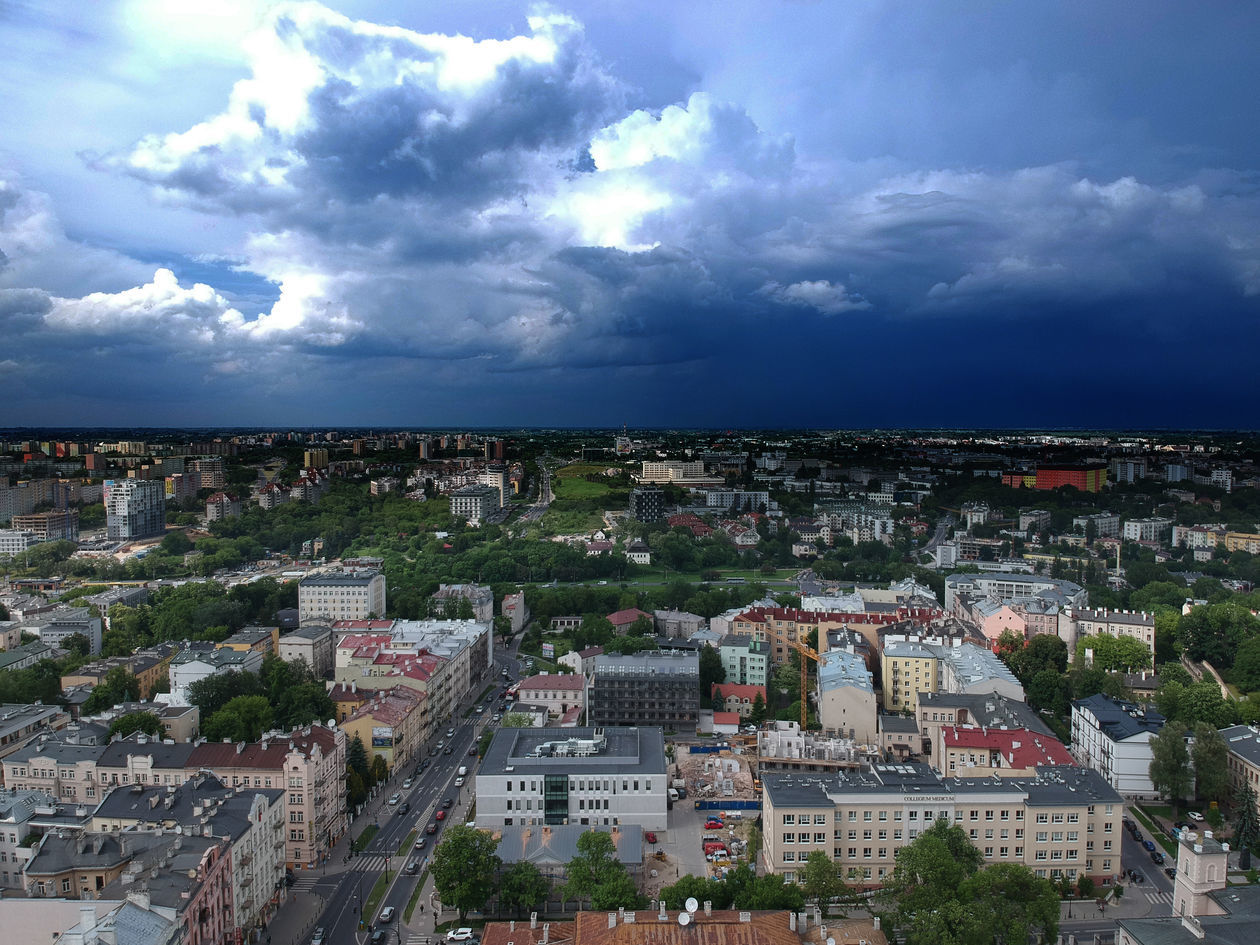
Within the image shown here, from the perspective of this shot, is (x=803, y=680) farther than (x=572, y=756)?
Yes

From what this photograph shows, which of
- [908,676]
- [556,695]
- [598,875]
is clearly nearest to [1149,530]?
[908,676]

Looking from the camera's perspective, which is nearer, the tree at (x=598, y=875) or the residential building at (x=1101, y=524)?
the tree at (x=598, y=875)

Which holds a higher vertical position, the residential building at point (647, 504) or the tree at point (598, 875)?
the residential building at point (647, 504)

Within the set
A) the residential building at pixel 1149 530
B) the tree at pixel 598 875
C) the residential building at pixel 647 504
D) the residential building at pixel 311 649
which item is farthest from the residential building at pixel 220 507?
→ the residential building at pixel 1149 530

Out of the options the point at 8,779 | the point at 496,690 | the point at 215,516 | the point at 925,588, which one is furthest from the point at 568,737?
the point at 215,516

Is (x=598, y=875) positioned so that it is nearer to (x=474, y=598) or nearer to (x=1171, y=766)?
(x=1171, y=766)

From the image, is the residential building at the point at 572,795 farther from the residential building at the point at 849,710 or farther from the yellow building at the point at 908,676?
the yellow building at the point at 908,676

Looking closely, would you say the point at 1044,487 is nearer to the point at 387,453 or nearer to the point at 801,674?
the point at 801,674
